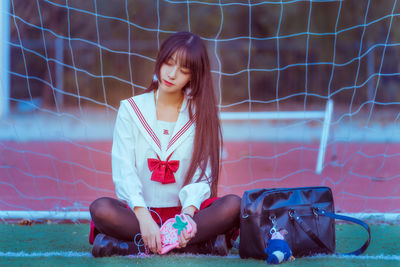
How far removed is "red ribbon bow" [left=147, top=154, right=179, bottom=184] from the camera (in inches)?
74.1

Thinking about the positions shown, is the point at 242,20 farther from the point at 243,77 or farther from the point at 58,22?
the point at 58,22

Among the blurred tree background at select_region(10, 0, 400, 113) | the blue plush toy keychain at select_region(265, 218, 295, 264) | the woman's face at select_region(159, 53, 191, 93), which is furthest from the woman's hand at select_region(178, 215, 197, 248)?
the blurred tree background at select_region(10, 0, 400, 113)

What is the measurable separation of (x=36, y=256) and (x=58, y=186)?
1.59m

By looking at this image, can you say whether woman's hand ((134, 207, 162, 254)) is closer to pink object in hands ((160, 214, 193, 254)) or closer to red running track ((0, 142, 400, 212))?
pink object in hands ((160, 214, 193, 254))

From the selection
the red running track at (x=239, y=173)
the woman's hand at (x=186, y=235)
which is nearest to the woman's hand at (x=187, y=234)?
the woman's hand at (x=186, y=235)

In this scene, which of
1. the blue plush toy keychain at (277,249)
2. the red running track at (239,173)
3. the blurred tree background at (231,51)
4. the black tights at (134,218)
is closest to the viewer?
the blue plush toy keychain at (277,249)

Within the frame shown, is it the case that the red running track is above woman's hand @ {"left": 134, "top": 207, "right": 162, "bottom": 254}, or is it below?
below

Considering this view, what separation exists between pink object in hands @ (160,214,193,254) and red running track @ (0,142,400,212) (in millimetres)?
996

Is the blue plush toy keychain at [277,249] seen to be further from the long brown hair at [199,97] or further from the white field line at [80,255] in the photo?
the long brown hair at [199,97]

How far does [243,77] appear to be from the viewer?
1053 cm

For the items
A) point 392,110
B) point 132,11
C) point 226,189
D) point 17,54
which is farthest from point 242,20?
point 226,189

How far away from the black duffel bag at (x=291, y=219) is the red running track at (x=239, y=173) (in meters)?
0.95

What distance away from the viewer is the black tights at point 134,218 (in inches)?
69.8

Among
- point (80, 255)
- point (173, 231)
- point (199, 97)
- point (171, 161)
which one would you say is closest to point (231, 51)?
point (199, 97)
